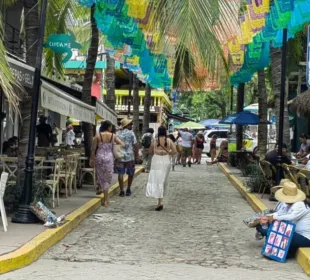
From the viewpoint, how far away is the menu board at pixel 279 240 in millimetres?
7074

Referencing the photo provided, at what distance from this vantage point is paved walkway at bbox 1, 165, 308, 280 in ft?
21.2

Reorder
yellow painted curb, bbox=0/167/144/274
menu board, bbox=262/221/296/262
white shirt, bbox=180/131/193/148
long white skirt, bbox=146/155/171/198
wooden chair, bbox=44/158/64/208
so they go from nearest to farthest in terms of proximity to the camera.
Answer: yellow painted curb, bbox=0/167/144/274, menu board, bbox=262/221/296/262, wooden chair, bbox=44/158/64/208, long white skirt, bbox=146/155/171/198, white shirt, bbox=180/131/193/148

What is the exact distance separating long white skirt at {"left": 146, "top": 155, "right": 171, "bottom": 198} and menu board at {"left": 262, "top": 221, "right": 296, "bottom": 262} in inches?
166

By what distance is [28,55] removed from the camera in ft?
33.0

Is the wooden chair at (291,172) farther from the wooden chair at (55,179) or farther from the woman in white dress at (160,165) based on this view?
the wooden chair at (55,179)

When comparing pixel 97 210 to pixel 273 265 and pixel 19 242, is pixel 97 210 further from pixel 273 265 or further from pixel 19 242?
pixel 273 265

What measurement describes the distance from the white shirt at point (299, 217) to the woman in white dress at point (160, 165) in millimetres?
Answer: 4255

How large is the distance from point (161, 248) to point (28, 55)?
4.57 meters

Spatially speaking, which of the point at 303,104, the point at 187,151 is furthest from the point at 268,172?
the point at 187,151

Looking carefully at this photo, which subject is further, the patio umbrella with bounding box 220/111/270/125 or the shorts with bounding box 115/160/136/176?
the patio umbrella with bounding box 220/111/270/125

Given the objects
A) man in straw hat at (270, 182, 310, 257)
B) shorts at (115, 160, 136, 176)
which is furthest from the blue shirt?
man in straw hat at (270, 182, 310, 257)

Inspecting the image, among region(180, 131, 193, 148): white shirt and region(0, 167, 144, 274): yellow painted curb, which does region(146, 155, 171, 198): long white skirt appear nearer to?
region(0, 167, 144, 274): yellow painted curb

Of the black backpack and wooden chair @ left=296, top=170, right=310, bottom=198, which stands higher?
the black backpack

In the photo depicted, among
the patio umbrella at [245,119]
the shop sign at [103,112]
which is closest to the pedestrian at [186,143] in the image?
the patio umbrella at [245,119]
